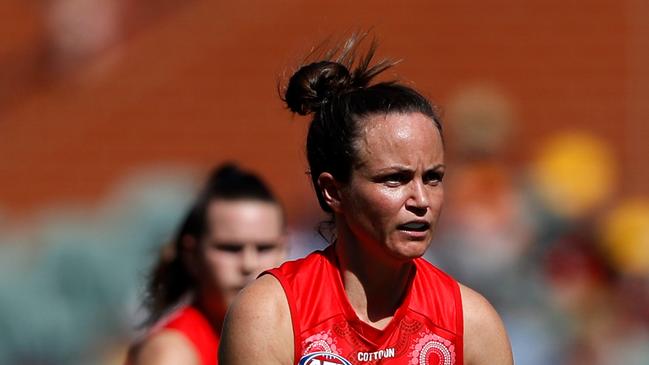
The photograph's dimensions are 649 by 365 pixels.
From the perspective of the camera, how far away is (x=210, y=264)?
17.5 ft

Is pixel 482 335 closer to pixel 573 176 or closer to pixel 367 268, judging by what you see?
pixel 367 268

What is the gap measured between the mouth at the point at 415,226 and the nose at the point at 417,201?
24 millimetres

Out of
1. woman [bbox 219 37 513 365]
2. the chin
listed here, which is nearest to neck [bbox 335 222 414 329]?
woman [bbox 219 37 513 365]

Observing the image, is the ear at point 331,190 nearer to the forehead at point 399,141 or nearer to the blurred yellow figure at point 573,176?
the forehead at point 399,141

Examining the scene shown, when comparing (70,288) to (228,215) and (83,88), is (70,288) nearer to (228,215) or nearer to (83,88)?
(83,88)

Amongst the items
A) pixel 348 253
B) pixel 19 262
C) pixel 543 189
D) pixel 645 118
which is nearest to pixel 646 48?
pixel 645 118

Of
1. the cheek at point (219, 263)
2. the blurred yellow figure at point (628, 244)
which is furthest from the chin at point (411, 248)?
the blurred yellow figure at point (628, 244)

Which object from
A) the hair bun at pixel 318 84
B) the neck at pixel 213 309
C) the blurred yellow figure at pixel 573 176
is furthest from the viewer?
the blurred yellow figure at pixel 573 176

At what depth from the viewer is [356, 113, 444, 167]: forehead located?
145 inches

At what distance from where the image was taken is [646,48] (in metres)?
12.4

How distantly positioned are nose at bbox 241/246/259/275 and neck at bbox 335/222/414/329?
140 centimetres

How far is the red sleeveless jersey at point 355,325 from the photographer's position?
3684mm

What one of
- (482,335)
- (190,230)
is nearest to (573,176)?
(190,230)

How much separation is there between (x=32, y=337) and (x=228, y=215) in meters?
4.41
